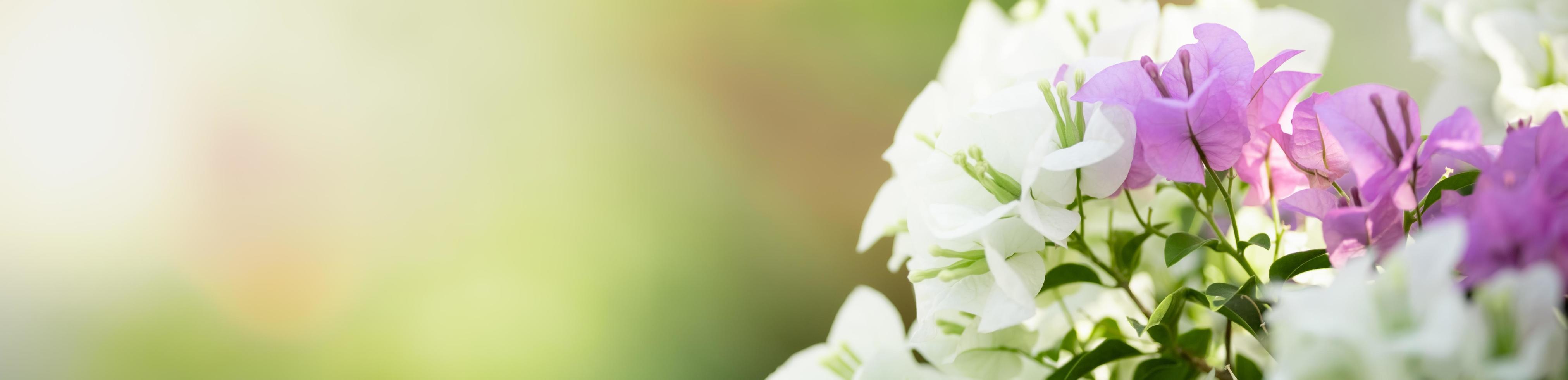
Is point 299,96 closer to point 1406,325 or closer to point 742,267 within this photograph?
point 742,267

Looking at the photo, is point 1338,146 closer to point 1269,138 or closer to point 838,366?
point 1269,138

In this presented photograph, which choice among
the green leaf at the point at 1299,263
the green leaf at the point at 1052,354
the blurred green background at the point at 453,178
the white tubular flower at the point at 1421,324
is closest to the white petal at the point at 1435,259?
the white tubular flower at the point at 1421,324

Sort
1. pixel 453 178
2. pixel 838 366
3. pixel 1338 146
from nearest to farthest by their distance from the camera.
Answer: pixel 1338 146 → pixel 838 366 → pixel 453 178

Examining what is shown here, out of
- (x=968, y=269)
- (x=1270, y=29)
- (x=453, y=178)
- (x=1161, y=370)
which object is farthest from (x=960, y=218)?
(x=453, y=178)

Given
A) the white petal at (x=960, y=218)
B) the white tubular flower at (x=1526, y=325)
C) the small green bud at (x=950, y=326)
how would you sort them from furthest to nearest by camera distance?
the small green bud at (x=950, y=326) < the white petal at (x=960, y=218) < the white tubular flower at (x=1526, y=325)

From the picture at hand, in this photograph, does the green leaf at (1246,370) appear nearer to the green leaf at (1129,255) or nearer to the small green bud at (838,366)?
the green leaf at (1129,255)

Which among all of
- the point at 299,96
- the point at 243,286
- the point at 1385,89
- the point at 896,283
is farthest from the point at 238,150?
the point at 1385,89

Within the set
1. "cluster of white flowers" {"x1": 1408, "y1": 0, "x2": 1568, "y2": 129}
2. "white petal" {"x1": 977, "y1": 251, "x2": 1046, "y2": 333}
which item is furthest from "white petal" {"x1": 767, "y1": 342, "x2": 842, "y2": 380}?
"cluster of white flowers" {"x1": 1408, "y1": 0, "x2": 1568, "y2": 129}
